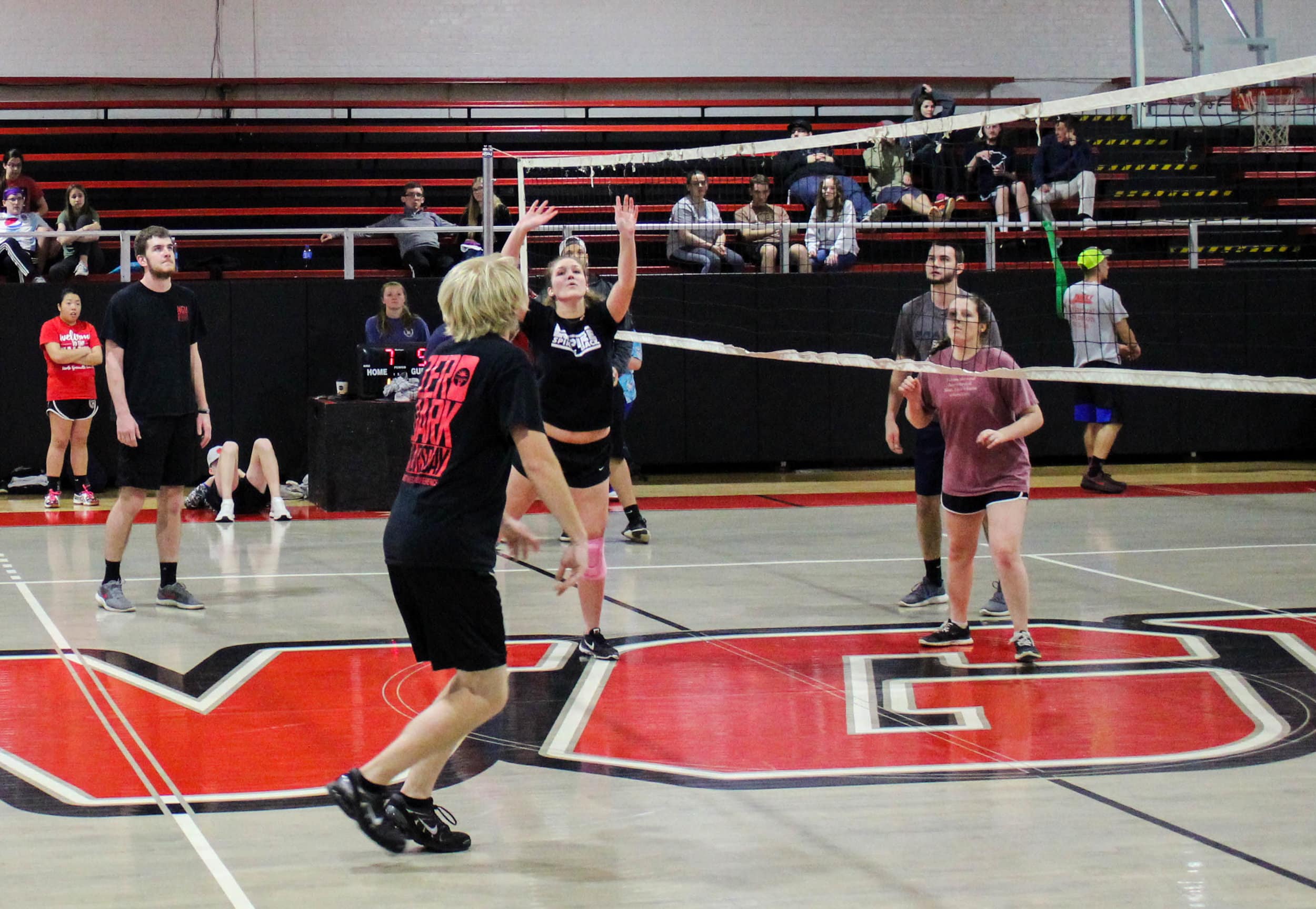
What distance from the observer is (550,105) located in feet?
66.5

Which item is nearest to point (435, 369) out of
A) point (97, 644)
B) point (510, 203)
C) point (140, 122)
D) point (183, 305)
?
point (97, 644)

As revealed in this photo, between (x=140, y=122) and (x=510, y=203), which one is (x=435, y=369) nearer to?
(x=510, y=203)

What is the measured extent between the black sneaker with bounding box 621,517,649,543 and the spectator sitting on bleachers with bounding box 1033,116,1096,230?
548cm

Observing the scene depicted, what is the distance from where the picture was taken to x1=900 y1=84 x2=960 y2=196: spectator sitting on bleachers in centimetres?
1325

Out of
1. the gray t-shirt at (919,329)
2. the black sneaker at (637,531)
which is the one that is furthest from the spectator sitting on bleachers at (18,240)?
the gray t-shirt at (919,329)

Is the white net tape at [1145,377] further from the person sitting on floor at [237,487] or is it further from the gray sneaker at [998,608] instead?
the person sitting on floor at [237,487]

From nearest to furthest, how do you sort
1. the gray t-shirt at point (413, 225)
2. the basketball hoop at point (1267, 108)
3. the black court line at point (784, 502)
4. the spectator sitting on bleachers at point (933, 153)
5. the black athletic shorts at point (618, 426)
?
the black athletic shorts at point (618, 426) → the black court line at point (784, 502) → the spectator sitting on bleachers at point (933, 153) → the gray t-shirt at point (413, 225) → the basketball hoop at point (1267, 108)

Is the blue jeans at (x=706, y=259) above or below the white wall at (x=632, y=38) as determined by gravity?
below

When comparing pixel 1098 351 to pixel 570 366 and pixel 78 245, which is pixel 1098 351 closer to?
pixel 570 366

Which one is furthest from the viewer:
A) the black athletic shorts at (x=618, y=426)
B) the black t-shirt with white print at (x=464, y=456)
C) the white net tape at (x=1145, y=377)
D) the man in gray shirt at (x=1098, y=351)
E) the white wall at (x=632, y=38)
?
the white wall at (x=632, y=38)

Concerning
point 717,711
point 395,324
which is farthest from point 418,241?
point 717,711

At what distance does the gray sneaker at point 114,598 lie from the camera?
7.78 meters

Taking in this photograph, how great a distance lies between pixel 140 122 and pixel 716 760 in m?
16.6

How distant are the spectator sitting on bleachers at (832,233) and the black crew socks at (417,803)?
32.4 ft
